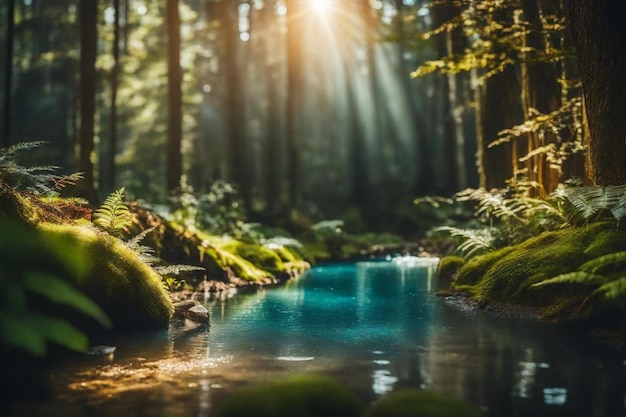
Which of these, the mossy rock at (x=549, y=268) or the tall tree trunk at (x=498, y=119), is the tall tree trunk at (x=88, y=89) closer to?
the mossy rock at (x=549, y=268)

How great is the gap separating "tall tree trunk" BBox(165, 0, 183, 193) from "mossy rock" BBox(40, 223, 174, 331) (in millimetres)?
13044

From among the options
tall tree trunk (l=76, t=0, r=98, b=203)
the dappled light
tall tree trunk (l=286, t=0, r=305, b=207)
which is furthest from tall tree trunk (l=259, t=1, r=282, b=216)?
tall tree trunk (l=76, t=0, r=98, b=203)

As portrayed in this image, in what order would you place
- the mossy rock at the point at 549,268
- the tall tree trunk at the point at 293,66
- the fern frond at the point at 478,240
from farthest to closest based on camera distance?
the tall tree trunk at the point at 293,66 → the fern frond at the point at 478,240 → the mossy rock at the point at 549,268

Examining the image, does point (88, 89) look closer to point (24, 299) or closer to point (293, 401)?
point (24, 299)

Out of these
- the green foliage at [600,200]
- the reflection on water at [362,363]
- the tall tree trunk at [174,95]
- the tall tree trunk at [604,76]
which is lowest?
the reflection on water at [362,363]

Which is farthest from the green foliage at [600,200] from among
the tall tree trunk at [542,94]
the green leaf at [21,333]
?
the green leaf at [21,333]

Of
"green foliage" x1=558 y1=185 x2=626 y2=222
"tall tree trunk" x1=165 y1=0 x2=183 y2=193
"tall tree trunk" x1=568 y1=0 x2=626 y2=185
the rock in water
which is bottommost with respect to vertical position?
the rock in water

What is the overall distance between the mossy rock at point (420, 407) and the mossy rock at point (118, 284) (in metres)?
4.82

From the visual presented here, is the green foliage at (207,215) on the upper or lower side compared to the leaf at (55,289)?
upper

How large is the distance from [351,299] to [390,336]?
3768 mm

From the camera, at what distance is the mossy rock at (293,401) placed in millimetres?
4582

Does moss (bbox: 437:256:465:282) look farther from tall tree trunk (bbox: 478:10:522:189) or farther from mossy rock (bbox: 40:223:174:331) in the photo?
mossy rock (bbox: 40:223:174:331)

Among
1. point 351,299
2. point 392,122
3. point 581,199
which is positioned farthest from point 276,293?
point 392,122

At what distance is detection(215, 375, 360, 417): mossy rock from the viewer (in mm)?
4582
